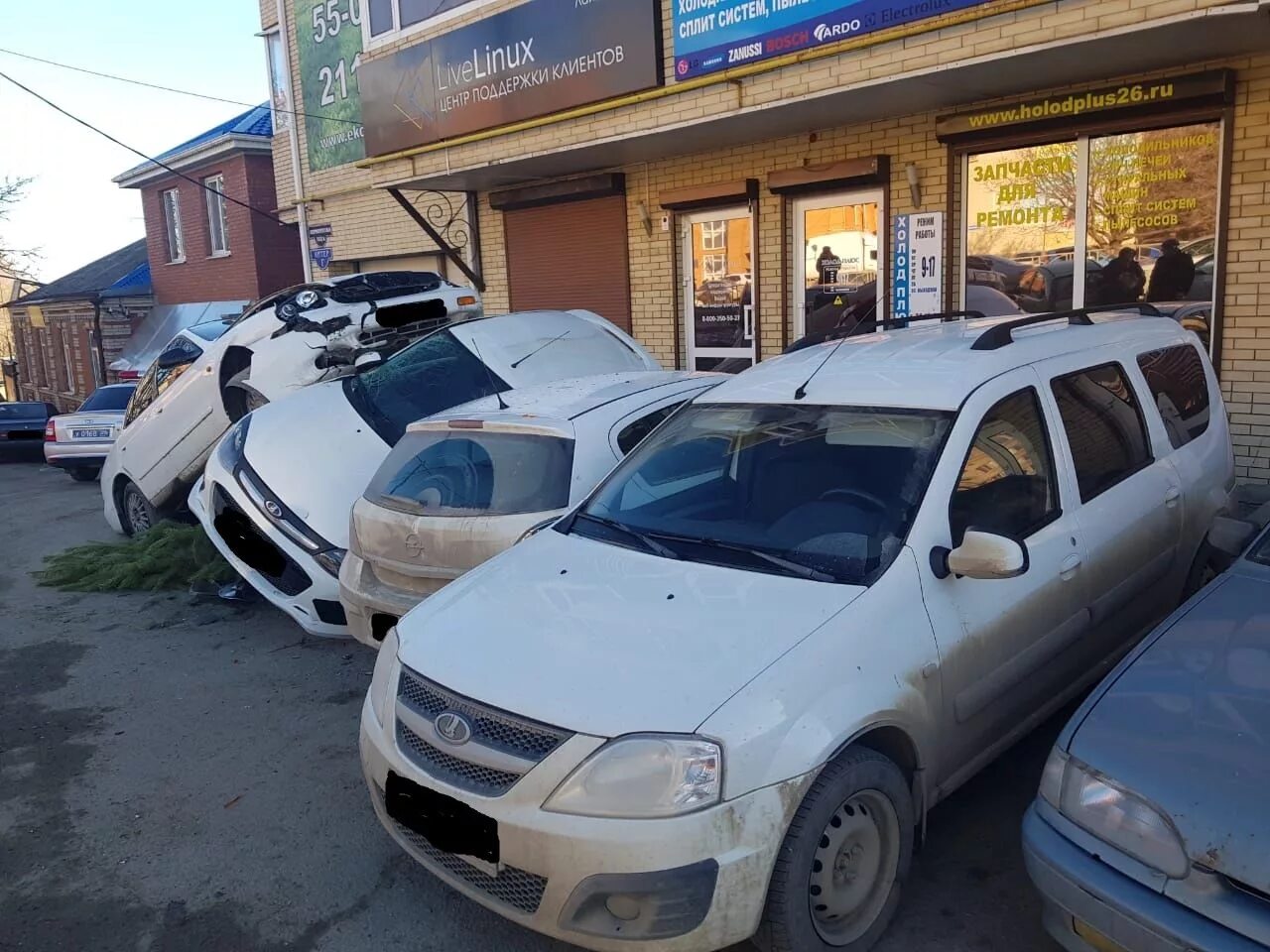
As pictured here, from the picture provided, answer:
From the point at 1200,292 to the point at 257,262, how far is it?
17369mm

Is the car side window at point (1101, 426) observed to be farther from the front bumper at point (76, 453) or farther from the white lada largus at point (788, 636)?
the front bumper at point (76, 453)

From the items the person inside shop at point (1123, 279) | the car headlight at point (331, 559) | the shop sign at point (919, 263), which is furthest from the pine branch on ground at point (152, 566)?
the person inside shop at point (1123, 279)

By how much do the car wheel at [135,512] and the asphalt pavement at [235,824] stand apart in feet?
8.27

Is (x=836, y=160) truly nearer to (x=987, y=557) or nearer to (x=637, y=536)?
(x=637, y=536)

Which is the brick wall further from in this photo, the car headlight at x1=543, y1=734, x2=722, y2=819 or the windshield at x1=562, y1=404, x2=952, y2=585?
the car headlight at x1=543, y1=734, x2=722, y2=819

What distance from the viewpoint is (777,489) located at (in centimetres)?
373

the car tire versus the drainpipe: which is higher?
the drainpipe

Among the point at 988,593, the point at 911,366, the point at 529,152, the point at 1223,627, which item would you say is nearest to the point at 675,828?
the point at 988,593

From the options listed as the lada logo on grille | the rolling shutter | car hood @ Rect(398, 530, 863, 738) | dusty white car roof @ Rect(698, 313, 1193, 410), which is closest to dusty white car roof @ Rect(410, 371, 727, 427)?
dusty white car roof @ Rect(698, 313, 1193, 410)

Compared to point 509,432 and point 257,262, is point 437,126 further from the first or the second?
point 257,262

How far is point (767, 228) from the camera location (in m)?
9.38

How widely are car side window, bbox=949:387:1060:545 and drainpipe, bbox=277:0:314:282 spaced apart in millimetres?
13913

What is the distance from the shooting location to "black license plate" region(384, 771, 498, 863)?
277 centimetres

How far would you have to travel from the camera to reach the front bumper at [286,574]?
572 cm
